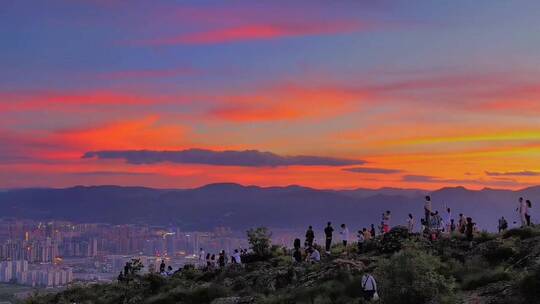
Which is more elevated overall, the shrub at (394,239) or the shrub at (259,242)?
the shrub at (394,239)

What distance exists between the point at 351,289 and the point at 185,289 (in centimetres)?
1214

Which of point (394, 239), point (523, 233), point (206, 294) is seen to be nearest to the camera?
point (523, 233)

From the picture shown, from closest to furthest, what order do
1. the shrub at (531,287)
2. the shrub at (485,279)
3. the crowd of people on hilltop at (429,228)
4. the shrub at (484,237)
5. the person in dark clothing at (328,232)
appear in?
the shrub at (531,287), the shrub at (485,279), the shrub at (484,237), the crowd of people on hilltop at (429,228), the person in dark clothing at (328,232)

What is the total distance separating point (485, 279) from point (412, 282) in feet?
11.9

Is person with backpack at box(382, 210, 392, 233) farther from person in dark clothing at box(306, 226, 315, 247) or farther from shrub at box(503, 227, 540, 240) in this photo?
shrub at box(503, 227, 540, 240)

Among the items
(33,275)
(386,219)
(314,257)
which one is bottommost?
(33,275)

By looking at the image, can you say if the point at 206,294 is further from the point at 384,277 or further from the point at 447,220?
the point at 447,220

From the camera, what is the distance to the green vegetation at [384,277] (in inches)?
868

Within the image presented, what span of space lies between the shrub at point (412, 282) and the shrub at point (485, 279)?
0.85m

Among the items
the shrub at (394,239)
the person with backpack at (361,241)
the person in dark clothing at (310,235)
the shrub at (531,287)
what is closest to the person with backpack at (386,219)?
the person with backpack at (361,241)

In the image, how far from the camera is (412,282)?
22.2 m

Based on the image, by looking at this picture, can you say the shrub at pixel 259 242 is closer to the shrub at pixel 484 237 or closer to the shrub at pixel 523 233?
the shrub at pixel 484 237

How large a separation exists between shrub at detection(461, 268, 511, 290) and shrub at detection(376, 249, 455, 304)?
85 centimetres

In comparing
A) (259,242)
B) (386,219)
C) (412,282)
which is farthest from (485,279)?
(259,242)
